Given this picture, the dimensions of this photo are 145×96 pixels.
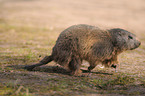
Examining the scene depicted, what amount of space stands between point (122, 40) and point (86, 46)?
4.14 ft

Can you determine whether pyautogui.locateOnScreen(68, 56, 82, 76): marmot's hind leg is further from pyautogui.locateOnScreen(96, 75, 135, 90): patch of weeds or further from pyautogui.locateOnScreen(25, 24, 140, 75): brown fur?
pyautogui.locateOnScreen(96, 75, 135, 90): patch of weeds

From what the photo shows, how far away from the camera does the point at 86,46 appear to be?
5.56 meters

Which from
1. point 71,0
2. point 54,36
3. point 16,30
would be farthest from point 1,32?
point 71,0

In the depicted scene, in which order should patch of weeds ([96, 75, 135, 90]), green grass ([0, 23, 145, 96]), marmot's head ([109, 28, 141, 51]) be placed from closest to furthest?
green grass ([0, 23, 145, 96])
patch of weeds ([96, 75, 135, 90])
marmot's head ([109, 28, 141, 51])

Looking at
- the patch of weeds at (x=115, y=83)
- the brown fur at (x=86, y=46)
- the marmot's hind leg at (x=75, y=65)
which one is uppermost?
the brown fur at (x=86, y=46)

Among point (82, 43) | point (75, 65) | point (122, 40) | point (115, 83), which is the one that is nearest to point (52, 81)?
point (75, 65)

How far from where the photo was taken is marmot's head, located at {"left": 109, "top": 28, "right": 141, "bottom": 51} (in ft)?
19.7

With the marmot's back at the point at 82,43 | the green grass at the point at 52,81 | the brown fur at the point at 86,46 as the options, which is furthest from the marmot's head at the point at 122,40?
the green grass at the point at 52,81

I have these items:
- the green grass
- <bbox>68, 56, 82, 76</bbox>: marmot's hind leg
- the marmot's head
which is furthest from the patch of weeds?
the marmot's head

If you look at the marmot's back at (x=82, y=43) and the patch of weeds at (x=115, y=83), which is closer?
the patch of weeds at (x=115, y=83)

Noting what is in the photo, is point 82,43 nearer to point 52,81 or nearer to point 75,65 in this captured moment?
point 75,65

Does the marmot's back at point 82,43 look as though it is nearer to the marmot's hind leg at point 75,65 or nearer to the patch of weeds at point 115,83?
the marmot's hind leg at point 75,65

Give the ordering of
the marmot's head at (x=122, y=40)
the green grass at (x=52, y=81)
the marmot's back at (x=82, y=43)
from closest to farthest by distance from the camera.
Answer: the green grass at (x=52, y=81) < the marmot's back at (x=82, y=43) < the marmot's head at (x=122, y=40)

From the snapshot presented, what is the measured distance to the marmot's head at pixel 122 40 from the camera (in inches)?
236
